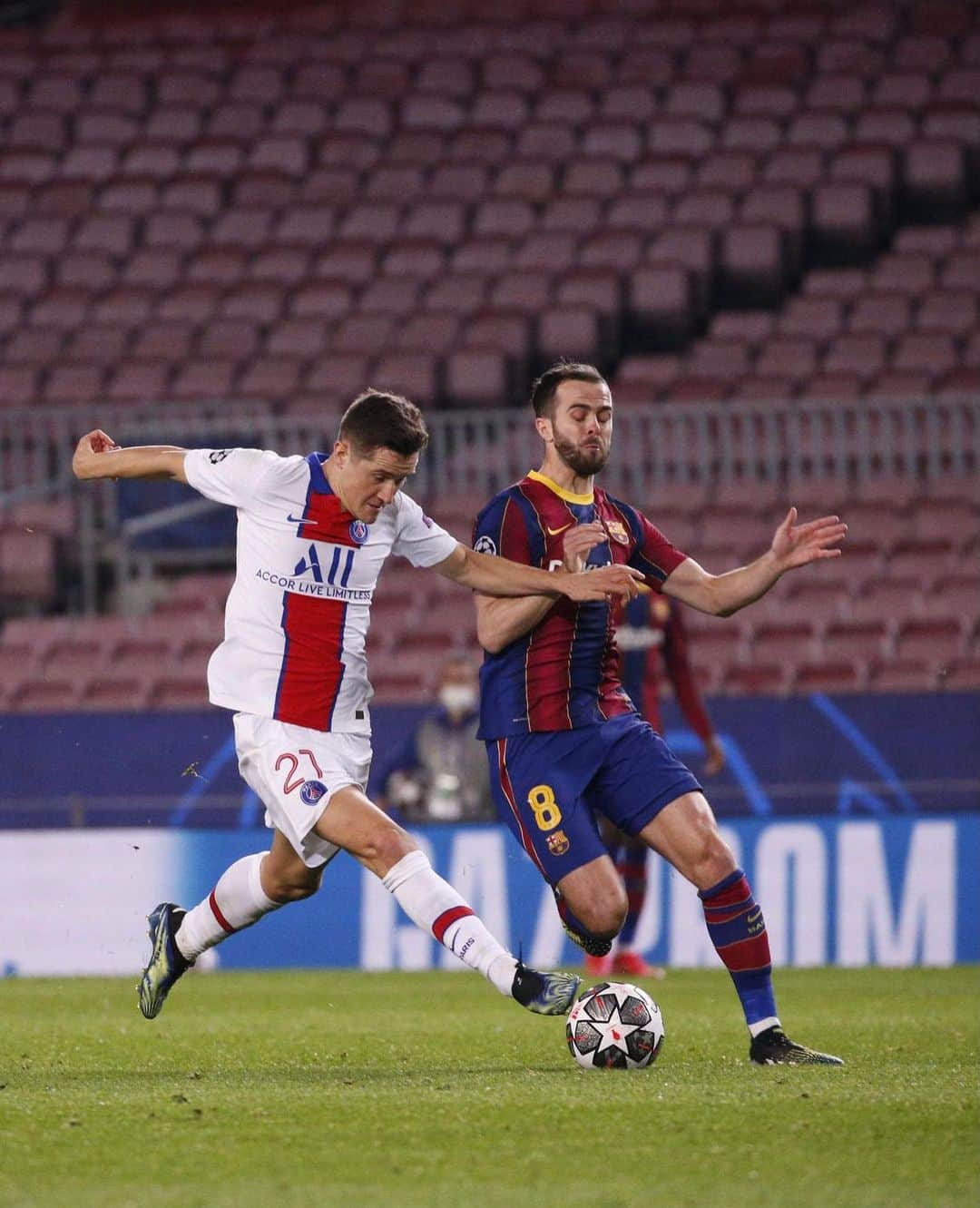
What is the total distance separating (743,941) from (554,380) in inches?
78.8

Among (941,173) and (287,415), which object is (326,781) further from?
(941,173)

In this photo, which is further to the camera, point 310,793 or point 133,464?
point 133,464

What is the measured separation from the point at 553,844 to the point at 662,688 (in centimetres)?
784

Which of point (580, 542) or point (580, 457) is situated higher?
point (580, 457)

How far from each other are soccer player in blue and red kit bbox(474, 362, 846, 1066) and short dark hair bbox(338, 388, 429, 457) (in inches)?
20.4

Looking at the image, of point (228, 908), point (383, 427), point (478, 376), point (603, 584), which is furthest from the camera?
point (478, 376)

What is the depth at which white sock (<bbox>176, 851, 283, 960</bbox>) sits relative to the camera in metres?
7.29

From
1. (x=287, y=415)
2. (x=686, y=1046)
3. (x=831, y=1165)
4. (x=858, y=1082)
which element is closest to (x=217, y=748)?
(x=287, y=415)

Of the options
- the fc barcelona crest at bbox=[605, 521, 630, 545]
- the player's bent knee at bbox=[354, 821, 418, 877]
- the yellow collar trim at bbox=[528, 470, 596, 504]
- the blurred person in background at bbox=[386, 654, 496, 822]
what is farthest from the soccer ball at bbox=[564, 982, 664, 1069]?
the blurred person in background at bbox=[386, 654, 496, 822]

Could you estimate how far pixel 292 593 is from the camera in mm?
7043

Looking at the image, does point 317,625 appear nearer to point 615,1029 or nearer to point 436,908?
point 436,908

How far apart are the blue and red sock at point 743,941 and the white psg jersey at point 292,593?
4.35 ft

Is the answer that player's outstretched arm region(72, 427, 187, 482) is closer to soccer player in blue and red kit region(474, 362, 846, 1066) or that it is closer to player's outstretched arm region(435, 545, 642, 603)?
player's outstretched arm region(435, 545, 642, 603)

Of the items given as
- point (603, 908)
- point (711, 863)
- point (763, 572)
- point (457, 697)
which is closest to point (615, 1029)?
point (603, 908)
